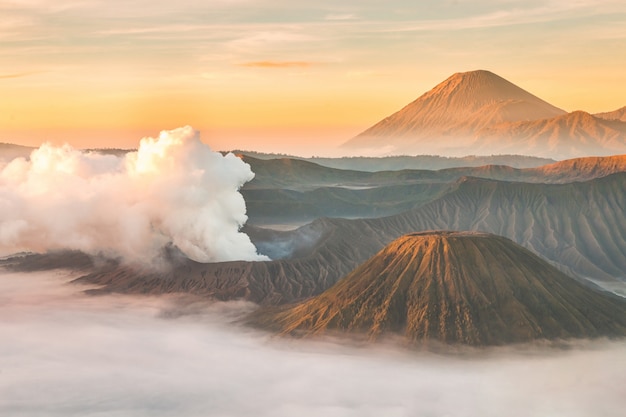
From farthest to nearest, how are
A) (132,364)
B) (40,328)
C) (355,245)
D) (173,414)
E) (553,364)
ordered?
(355,245), (40,328), (132,364), (553,364), (173,414)

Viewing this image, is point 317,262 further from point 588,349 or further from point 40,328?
point 588,349

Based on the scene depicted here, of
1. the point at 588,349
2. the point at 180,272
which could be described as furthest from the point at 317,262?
the point at 588,349

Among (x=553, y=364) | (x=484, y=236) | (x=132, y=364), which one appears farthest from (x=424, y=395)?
(x=132, y=364)

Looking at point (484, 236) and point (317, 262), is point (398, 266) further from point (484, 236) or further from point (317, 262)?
point (317, 262)

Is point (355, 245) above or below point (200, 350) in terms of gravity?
above

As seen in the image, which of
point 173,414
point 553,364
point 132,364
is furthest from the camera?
point 132,364

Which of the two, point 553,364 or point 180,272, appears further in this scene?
point 180,272
